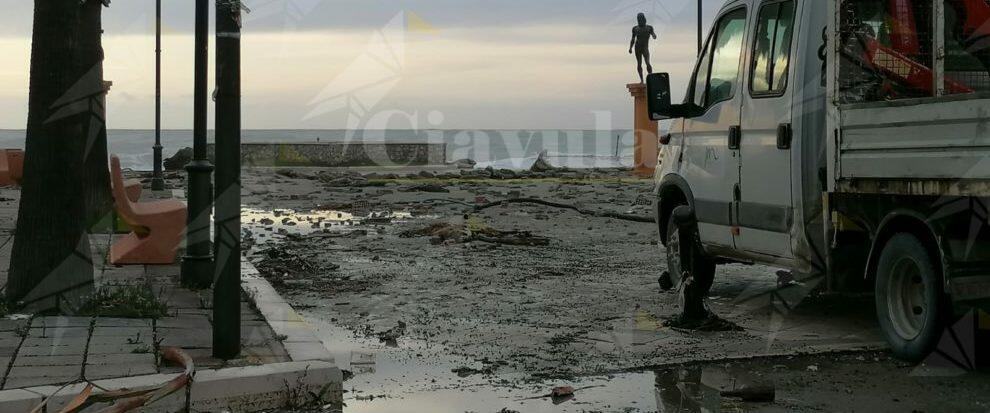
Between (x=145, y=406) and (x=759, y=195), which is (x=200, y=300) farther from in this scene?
(x=759, y=195)

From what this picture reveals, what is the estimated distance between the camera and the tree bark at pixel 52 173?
7805 millimetres

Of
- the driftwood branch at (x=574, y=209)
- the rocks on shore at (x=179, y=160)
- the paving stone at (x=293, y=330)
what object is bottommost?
the paving stone at (x=293, y=330)

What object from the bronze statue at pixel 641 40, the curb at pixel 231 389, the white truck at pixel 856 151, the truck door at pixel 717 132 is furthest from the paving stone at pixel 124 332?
the bronze statue at pixel 641 40

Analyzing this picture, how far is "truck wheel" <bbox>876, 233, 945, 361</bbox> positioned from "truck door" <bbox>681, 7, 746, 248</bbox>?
180 cm

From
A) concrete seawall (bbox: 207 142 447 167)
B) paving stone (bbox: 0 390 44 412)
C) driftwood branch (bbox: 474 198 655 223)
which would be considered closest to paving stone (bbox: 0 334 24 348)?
paving stone (bbox: 0 390 44 412)

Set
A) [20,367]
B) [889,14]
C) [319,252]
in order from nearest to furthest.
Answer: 1. [20,367]
2. [889,14]
3. [319,252]

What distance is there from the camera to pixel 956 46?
23.0 ft

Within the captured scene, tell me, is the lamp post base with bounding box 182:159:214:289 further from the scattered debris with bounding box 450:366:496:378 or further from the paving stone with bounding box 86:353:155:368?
the scattered debris with bounding box 450:366:496:378

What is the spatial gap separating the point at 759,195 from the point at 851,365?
1756 millimetres

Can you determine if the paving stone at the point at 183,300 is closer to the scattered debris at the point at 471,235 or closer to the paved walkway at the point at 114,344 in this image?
the paved walkway at the point at 114,344

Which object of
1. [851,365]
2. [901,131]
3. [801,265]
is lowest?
[851,365]

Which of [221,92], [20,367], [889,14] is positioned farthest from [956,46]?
[20,367]

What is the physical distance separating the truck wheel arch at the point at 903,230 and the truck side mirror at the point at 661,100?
2.37 metres

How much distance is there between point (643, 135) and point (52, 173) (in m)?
24.4
